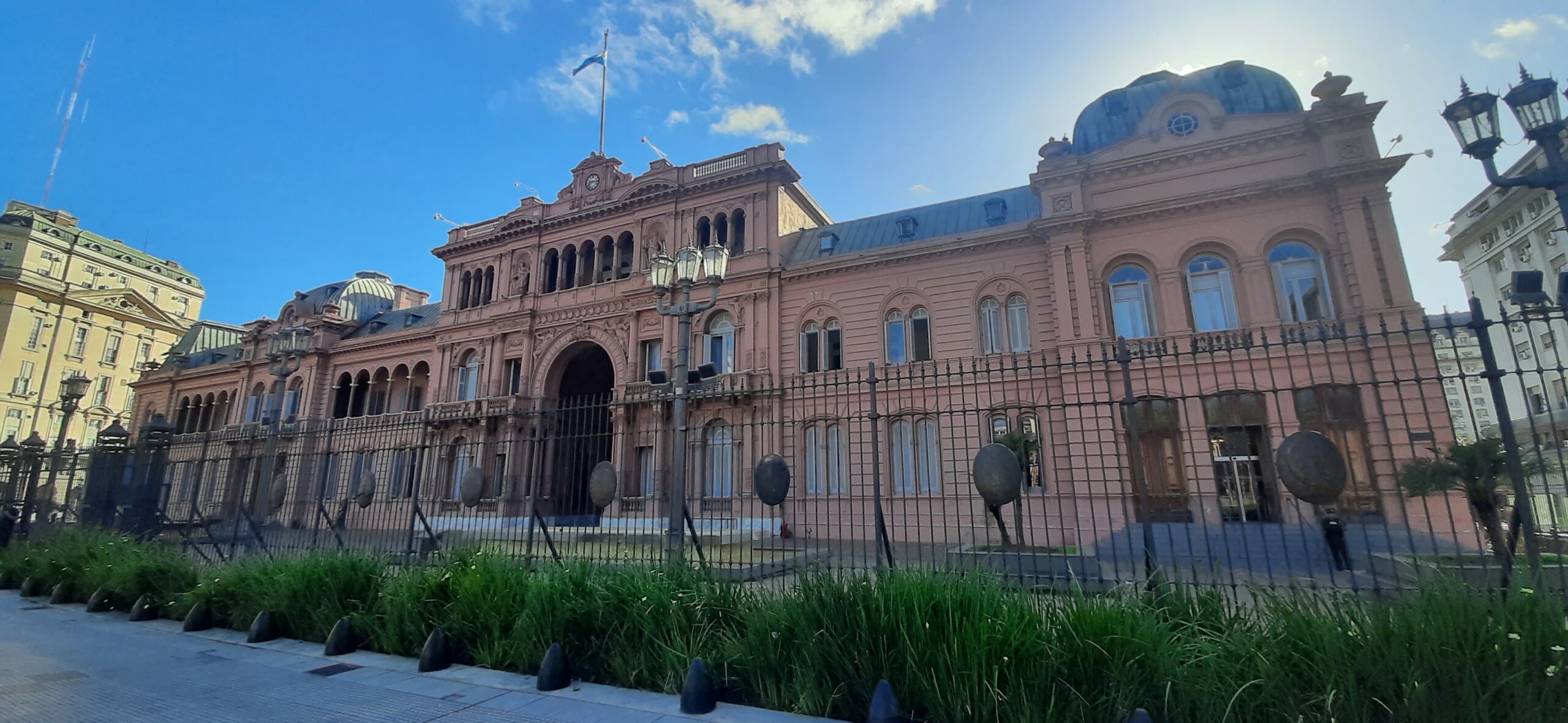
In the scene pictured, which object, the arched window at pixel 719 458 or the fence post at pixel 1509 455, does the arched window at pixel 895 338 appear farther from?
the fence post at pixel 1509 455

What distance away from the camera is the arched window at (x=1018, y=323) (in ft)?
66.4

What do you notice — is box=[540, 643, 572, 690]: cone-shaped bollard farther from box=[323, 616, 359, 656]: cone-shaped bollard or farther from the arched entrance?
the arched entrance

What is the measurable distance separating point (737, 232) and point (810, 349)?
6.19 m

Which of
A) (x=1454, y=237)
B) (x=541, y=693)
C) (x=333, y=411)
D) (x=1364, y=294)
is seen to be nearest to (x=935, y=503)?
(x=1364, y=294)

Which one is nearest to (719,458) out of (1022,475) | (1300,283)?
(1022,475)

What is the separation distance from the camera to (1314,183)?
55.8ft

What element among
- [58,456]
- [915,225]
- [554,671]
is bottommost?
[554,671]

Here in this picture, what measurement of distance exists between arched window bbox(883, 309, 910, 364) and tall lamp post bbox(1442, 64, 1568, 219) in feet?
50.2

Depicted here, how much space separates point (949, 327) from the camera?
69.3 feet

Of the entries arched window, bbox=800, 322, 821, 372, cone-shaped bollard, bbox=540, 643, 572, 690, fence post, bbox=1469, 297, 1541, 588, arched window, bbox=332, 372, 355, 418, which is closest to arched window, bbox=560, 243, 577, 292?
arched window, bbox=800, 322, 821, 372

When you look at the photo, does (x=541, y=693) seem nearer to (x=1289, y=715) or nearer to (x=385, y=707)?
(x=385, y=707)

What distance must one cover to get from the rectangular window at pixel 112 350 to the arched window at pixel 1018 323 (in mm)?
67393

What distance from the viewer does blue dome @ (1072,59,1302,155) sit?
19.1 metres

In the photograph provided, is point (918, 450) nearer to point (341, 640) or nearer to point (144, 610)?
point (341, 640)
